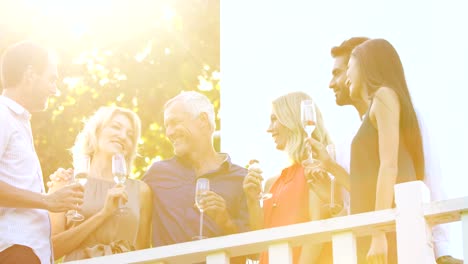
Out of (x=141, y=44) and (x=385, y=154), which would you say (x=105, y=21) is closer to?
(x=141, y=44)

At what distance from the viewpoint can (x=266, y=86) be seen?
27.3 ft

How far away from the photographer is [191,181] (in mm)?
4602

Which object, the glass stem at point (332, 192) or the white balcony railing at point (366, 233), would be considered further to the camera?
the glass stem at point (332, 192)

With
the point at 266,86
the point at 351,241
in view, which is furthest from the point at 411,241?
the point at 266,86

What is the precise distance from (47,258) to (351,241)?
1.19 metres

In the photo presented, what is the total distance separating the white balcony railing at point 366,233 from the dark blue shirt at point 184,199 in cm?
129

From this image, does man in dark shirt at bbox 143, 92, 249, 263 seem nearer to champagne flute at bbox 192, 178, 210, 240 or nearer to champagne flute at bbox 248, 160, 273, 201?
champagne flute at bbox 192, 178, 210, 240

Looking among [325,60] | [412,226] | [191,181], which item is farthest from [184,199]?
[325,60]

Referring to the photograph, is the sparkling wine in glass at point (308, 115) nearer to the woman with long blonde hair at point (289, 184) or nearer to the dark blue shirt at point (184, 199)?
the woman with long blonde hair at point (289, 184)

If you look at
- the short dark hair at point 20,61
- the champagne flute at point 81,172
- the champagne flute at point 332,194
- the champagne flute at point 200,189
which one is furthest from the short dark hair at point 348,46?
the short dark hair at point 20,61

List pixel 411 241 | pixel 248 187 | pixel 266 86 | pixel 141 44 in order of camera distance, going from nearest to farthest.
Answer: pixel 411 241 → pixel 248 187 → pixel 266 86 → pixel 141 44

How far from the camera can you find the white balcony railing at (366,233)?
9.23ft

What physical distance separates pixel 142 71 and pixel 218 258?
21.1 feet

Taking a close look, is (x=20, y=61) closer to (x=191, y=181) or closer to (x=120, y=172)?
(x=120, y=172)
